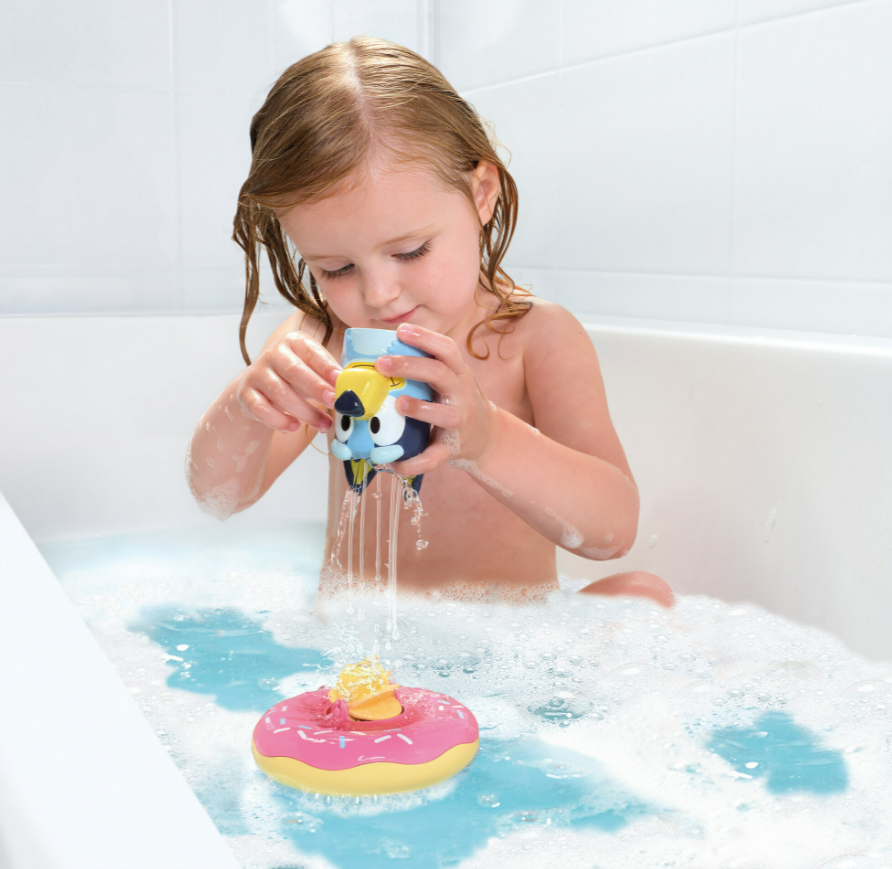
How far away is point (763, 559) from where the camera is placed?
3.66 feet

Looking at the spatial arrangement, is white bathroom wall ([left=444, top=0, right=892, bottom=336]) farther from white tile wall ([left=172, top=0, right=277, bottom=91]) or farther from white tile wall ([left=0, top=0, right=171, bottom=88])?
white tile wall ([left=0, top=0, right=171, bottom=88])

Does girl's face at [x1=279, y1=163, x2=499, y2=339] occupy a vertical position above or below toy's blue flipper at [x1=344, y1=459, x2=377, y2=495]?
above

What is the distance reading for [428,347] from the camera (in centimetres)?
71

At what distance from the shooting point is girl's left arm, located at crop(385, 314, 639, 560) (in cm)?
74

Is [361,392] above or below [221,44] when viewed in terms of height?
below

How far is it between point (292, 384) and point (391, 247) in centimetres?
18

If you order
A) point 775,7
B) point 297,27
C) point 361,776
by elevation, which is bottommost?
point 361,776

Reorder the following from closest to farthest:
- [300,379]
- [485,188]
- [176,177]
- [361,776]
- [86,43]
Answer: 1. [361,776]
2. [300,379]
3. [485,188]
4. [86,43]
5. [176,177]

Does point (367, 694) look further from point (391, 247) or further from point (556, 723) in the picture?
point (391, 247)

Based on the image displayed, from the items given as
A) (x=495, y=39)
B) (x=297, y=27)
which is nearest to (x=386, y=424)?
(x=495, y=39)

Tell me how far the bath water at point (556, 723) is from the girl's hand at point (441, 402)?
0.78ft

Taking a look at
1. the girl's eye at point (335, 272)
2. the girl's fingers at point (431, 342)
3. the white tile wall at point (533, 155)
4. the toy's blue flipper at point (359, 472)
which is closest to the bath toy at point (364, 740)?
the toy's blue flipper at point (359, 472)

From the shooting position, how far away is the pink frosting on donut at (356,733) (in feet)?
2.22

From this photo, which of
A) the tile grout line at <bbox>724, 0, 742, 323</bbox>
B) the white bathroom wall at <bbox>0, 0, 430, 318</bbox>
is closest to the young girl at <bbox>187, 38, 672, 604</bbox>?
the tile grout line at <bbox>724, 0, 742, 323</bbox>
